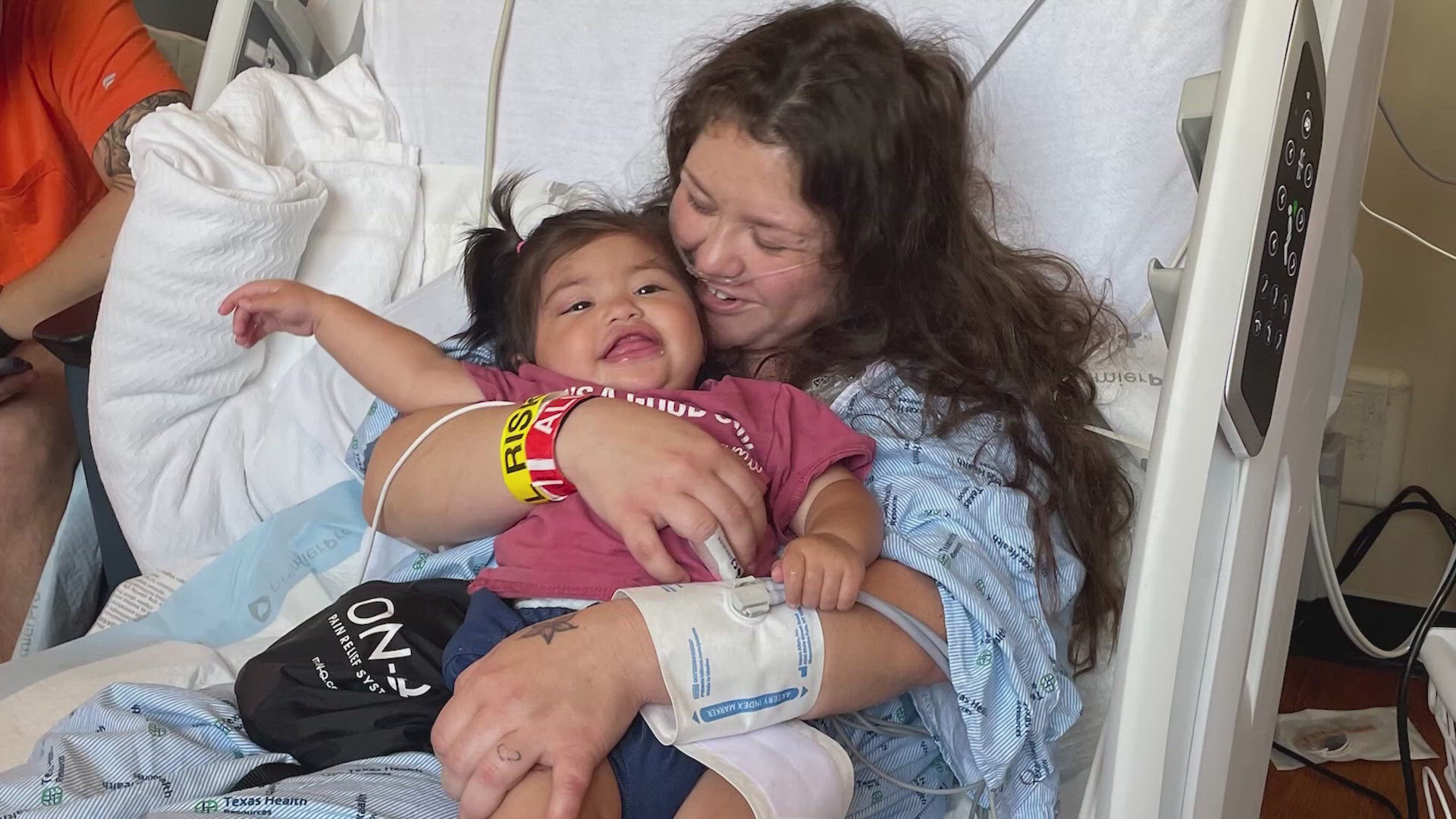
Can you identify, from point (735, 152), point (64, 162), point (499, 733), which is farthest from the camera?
point (64, 162)

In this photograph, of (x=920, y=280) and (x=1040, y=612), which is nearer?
(x=1040, y=612)

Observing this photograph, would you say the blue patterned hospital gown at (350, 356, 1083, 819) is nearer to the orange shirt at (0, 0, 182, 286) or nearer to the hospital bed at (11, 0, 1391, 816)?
the hospital bed at (11, 0, 1391, 816)

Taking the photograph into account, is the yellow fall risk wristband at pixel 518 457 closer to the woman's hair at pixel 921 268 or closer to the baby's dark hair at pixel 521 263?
the baby's dark hair at pixel 521 263

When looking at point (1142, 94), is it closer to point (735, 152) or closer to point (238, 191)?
point (735, 152)

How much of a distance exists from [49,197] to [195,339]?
807 millimetres

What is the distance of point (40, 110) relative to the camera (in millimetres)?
2168

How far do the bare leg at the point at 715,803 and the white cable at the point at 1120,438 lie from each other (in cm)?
59

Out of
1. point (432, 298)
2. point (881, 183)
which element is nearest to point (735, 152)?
point (881, 183)

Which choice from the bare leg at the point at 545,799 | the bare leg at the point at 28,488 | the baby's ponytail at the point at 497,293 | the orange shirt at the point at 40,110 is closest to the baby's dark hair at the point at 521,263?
the baby's ponytail at the point at 497,293

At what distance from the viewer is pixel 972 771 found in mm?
1152

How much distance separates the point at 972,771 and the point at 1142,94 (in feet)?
2.97

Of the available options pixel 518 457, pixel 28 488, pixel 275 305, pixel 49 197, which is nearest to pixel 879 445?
pixel 518 457

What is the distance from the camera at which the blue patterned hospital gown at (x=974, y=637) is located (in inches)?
43.2

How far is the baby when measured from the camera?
103 centimetres
